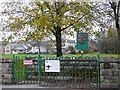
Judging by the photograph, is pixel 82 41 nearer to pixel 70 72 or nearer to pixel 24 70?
pixel 70 72

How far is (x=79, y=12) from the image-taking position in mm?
5859

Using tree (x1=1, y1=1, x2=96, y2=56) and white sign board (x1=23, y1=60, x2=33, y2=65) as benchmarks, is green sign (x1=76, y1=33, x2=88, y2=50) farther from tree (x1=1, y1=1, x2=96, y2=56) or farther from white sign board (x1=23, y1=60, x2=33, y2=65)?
white sign board (x1=23, y1=60, x2=33, y2=65)

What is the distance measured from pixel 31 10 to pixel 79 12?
1.34 metres

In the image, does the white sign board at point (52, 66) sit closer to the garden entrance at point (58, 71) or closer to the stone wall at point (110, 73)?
the garden entrance at point (58, 71)

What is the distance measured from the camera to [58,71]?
5.80 metres

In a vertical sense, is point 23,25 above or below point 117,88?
above

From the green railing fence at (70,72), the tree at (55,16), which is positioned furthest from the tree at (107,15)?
the green railing fence at (70,72)

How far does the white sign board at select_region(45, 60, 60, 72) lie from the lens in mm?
5674

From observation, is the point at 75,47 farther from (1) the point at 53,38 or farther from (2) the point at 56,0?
(2) the point at 56,0

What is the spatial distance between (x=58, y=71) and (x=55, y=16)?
1462mm

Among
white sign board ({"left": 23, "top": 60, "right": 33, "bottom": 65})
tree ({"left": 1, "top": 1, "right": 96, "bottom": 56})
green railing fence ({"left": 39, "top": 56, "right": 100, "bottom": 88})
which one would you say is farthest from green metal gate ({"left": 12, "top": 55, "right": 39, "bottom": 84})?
tree ({"left": 1, "top": 1, "right": 96, "bottom": 56})

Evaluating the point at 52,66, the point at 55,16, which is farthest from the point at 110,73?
the point at 55,16

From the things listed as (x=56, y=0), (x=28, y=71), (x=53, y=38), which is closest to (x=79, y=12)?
(x=56, y=0)

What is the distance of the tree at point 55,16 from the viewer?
5.79 m
